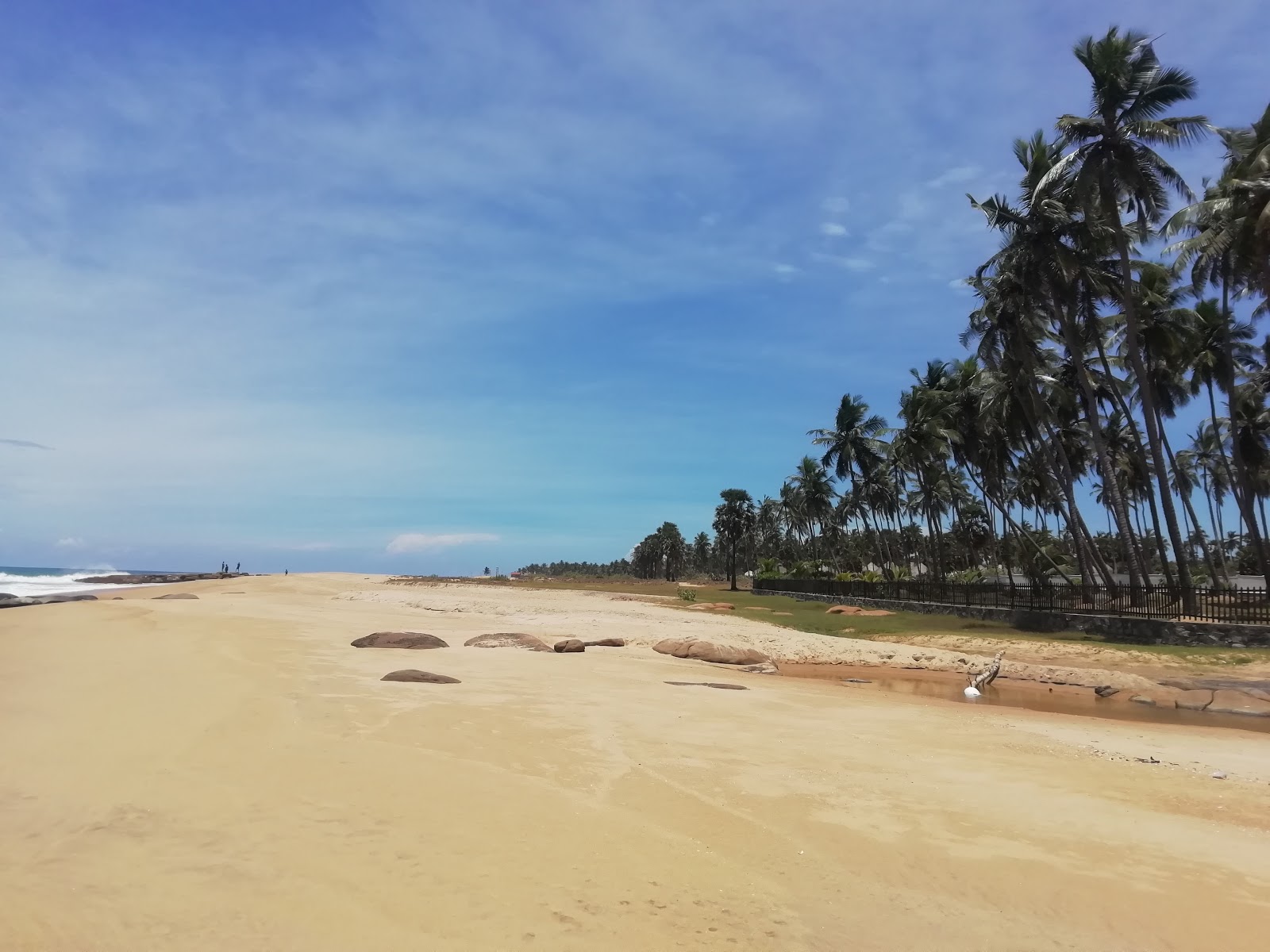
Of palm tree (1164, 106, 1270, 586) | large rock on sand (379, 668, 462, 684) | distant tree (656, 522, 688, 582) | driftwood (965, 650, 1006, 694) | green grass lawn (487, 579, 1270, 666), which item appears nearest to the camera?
large rock on sand (379, 668, 462, 684)

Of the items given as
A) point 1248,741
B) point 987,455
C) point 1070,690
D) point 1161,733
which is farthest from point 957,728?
point 987,455

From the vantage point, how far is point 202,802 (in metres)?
6.26

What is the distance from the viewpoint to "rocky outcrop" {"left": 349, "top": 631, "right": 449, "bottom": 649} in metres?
17.8

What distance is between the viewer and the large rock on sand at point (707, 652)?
69.8 ft

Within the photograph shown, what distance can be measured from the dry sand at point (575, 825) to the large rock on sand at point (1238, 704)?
5248 mm

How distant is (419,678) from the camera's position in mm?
12602

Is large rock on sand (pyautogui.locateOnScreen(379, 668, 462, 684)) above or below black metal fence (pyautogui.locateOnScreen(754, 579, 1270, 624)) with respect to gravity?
below

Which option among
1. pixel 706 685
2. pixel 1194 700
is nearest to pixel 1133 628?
pixel 1194 700

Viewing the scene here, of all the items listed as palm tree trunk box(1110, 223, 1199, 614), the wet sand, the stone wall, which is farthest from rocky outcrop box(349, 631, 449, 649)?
palm tree trunk box(1110, 223, 1199, 614)

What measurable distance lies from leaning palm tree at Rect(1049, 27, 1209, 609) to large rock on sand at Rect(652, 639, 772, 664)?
816 inches

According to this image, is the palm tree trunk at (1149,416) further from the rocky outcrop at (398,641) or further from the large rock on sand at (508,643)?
the rocky outcrop at (398,641)

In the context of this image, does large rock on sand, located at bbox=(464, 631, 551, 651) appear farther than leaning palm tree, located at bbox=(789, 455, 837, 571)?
No

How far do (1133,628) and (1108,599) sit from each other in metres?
3.18

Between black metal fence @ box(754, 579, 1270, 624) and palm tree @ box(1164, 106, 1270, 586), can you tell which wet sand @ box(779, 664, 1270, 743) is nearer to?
black metal fence @ box(754, 579, 1270, 624)
